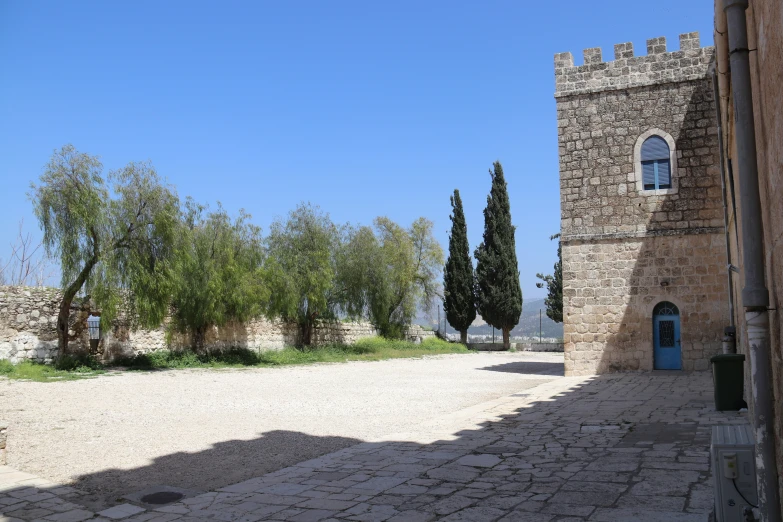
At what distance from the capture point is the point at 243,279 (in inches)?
848

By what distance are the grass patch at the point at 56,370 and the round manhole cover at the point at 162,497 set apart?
1074 cm

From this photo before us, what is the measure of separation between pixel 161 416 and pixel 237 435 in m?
2.23

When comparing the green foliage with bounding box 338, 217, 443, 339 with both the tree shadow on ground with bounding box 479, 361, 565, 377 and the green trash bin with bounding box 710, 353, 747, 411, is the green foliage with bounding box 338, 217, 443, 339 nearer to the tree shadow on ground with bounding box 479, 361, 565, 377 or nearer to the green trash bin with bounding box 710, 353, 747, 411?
the tree shadow on ground with bounding box 479, 361, 565, 377

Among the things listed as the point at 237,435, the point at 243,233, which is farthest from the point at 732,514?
the point at 243,233

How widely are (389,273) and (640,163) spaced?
1699 centimetres

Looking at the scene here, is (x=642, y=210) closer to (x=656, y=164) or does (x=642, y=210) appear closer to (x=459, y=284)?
(x=656, y=164)

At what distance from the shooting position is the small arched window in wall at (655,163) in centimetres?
1548

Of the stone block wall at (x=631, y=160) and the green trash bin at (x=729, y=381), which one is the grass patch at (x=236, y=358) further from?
the green trash bin at (x=729, y=381)

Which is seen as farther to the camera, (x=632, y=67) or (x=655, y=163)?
(x=632, y=67)

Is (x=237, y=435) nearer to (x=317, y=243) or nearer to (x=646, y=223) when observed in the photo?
(x=646, y=223)

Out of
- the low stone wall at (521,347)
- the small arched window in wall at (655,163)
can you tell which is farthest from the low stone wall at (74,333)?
the small arched window in wall at (655,163)

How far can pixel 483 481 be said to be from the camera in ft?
17.5

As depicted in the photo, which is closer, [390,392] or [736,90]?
[736,90]

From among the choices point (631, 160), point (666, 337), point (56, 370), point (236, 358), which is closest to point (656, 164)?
point (631, 160)
